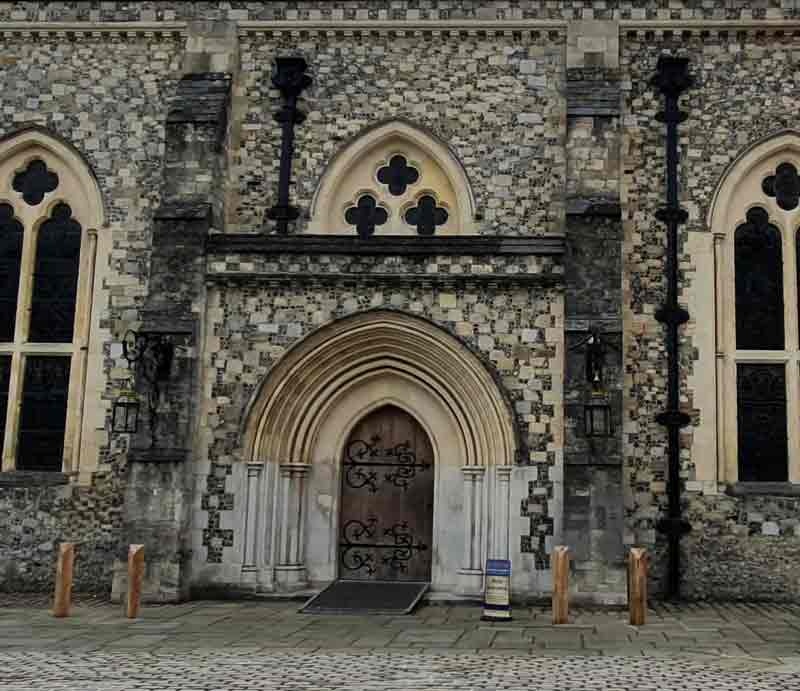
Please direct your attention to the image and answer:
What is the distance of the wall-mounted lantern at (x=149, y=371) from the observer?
13.3m

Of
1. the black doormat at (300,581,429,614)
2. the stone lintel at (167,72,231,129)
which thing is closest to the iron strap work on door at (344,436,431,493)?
the black doormat at (300,581,429,614)

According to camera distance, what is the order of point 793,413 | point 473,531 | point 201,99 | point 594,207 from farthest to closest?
point 201,99 → point 793,413 → point 594,207 → point 473,531

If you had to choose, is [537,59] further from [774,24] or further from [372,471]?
[372,471]

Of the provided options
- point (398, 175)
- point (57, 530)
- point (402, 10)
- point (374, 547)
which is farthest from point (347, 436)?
point (402, 10)

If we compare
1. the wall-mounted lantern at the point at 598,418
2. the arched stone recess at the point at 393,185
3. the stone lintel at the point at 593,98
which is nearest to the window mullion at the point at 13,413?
the arched stone recess at the point at 393,185

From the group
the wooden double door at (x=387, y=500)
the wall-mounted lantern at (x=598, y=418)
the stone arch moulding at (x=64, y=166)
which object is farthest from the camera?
the stone arch moulding at (x=64, y=166)

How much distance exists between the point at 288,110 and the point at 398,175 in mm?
1950

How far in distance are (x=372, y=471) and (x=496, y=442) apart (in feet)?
6.35

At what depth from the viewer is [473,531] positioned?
44.6 ft

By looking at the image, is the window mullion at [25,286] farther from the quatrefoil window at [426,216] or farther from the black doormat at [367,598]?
the black doormat at [367,598]

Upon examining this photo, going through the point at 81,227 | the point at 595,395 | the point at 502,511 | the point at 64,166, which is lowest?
the point at 502,511

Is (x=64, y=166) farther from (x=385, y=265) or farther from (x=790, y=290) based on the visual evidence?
(x=790, y=290)

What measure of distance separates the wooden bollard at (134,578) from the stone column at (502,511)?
4.49 meters

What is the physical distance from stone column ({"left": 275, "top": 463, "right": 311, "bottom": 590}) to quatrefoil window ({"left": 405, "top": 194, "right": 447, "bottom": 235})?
4.11m
